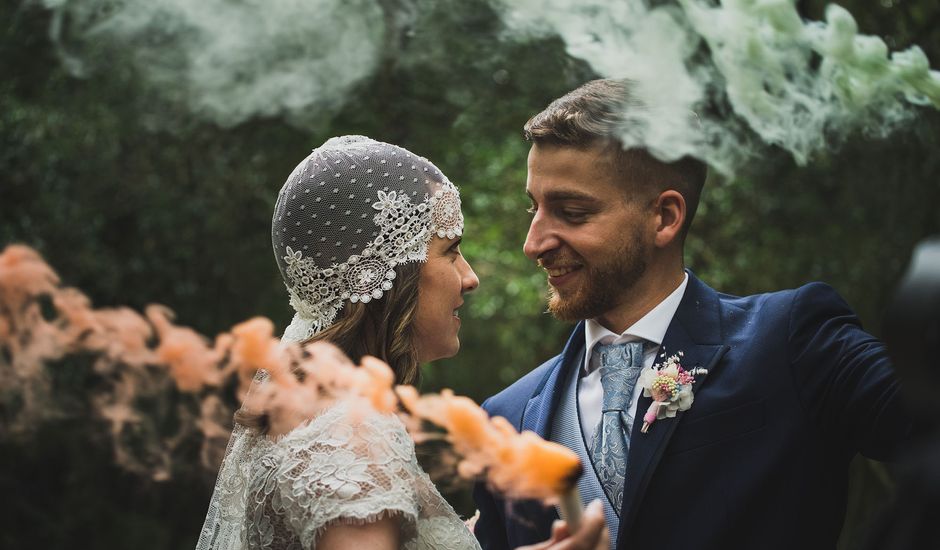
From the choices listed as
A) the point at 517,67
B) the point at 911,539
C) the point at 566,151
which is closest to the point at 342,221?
the point at 566,151

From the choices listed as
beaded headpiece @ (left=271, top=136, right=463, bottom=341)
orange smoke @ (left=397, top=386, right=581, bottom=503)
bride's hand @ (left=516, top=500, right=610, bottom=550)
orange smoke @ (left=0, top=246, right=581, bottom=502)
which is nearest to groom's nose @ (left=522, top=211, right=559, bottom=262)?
beaded headpiece @ (left=271, top=136, right=463, bottom=341)

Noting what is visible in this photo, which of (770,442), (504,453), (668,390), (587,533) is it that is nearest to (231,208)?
(668,390)

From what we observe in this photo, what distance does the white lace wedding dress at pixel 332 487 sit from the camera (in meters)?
2.75

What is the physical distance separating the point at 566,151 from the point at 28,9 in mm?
6063

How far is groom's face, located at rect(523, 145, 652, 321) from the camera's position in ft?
12.1

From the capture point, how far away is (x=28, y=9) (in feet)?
25.8

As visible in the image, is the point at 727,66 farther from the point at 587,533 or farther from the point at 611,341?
the point at 587,533

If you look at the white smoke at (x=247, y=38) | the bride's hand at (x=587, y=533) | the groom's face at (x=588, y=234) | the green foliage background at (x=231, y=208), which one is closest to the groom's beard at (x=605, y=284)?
the groom's face at (x=588, y=234)

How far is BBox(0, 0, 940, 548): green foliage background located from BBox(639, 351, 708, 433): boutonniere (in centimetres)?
439

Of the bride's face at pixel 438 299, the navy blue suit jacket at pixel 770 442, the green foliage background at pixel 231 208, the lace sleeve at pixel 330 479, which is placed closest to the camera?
the lace sleeve at pixel 330 479

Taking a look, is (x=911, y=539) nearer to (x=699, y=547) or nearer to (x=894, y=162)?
(x=699, y=547)

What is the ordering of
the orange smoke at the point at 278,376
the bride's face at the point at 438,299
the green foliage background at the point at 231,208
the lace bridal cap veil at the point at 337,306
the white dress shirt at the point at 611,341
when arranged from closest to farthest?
the orange smoke at the point at 278,376, the lace bridal cap veil at the point at 337,306, the bride's face at the point at 438,299, the white dress shirt at the point at 611,341, the green foliage background at the point at 231,208

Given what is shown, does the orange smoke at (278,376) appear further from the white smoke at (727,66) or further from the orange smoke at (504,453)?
the white smoke at (727,66)

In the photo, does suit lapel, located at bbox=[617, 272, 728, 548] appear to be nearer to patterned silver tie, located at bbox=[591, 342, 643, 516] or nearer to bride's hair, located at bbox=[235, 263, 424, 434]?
patterned silver tie, located at bbox=[591, 342, 643, 516]
